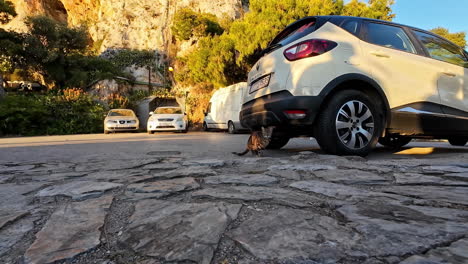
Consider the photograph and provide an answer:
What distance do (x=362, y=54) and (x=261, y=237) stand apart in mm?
3228

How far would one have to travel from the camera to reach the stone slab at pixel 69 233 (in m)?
0.97

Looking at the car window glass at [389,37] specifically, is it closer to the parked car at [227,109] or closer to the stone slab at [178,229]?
the stone slab at [178,229]

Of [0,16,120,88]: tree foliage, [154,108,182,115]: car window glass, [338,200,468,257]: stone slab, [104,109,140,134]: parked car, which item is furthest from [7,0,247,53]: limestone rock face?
[338,200,468,257]: stone slab

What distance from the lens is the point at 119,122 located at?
45.7 feet

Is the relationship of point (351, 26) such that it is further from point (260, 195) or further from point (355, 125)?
point (260, 195)

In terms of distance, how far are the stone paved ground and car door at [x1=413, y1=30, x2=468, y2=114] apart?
7.20 ft

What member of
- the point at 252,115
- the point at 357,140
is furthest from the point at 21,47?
the point at 357,140

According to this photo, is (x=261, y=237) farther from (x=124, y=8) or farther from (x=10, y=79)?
(x=124, y=8)

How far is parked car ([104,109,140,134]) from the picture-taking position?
13688mm

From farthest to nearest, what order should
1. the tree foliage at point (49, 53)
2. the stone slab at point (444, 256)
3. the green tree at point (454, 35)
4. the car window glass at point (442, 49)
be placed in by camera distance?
the green tree at point (454, 35), the tree foliage at point (49, 53), the car window glass at point (442, 49), the stone slab at point (444, 256)

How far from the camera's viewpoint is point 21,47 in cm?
1966

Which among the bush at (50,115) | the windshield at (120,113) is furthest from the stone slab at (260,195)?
the bush at (50,115)

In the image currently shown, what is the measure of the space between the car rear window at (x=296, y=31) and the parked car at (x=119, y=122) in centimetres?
1160

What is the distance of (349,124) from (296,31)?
153cm
